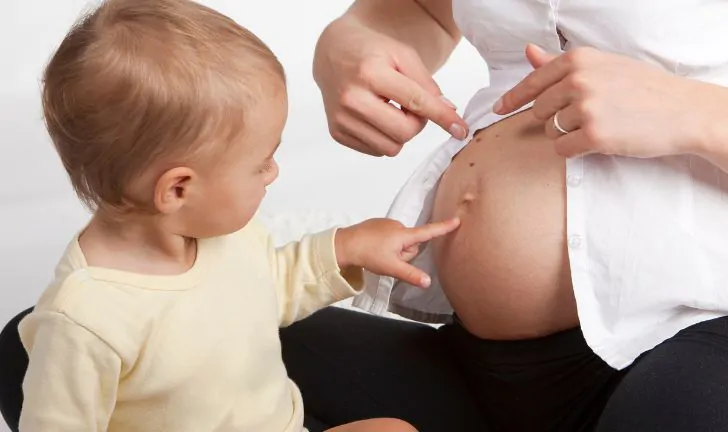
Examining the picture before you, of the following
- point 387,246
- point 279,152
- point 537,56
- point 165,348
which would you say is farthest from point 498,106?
point 279,152

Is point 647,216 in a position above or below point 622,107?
below

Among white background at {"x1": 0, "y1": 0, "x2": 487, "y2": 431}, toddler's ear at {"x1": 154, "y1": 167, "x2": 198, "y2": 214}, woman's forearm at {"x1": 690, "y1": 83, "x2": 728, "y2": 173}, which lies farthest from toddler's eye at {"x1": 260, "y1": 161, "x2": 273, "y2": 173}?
white background at {"x1": 0, "y1": 0, "x2": 487, "y2": 431}

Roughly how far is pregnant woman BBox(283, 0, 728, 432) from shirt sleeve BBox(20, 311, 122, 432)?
359 millimetres

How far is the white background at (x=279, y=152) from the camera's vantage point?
2.14 metres

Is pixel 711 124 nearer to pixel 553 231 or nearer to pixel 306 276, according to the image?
pixel 553 231

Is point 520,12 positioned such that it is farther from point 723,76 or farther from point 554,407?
point 554,407

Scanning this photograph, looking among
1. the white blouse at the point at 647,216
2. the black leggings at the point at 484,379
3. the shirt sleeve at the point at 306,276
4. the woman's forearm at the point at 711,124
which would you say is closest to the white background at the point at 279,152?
the black leggings at the point at 484,379

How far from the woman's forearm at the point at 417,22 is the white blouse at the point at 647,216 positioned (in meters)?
0.27

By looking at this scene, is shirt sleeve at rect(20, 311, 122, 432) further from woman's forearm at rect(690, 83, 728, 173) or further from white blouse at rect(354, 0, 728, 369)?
woman's forearm at rect(690, 83, 728, 173)

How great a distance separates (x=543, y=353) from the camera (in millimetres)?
1098

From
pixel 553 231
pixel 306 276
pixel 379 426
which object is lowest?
pixel 379 426

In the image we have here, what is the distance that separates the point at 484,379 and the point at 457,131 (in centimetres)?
28

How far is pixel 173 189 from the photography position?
0.95 meters

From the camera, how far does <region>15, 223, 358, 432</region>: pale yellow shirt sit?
92 centimetres
